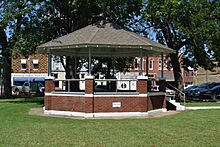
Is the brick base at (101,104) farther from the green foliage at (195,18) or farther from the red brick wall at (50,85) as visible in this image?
the green foliage at (195,18)

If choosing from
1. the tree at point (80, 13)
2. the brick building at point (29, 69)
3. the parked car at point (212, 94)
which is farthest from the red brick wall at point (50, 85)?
the brick building at point (29, 69)

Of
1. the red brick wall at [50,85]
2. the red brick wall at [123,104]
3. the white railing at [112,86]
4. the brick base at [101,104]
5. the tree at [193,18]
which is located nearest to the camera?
the brick base at [101,104]

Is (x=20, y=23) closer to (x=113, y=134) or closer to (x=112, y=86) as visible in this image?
(x=112, y=86)

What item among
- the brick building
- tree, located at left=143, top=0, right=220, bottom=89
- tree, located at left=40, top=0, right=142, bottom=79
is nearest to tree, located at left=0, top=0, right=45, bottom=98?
tree, located at left=40, top=0, right=142, bottom=79

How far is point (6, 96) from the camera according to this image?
1454 inches

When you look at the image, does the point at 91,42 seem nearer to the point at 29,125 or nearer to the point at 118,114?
the point at 118,114

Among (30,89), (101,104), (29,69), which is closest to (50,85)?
(101,104)

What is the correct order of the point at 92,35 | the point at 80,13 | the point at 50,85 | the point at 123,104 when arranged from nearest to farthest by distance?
the point at 123,104 → the point at 92,35 → the point at 50,85 → the point at 80,13

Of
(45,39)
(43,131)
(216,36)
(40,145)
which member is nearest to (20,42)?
(45,39)

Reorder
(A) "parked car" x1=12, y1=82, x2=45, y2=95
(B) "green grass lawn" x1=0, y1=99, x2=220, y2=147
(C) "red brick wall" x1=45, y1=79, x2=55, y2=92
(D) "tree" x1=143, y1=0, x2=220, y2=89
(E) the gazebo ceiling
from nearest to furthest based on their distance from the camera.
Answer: (B) "green grass lawn" x1=0, y1=99, x2=220, y2=147 → (E) the gazebo ceiling → (C) "red brick wall" x1=45, y1=79, x2=55, y2=92 → (D) "tree" x1=143, y1=0, x2=220, y2=89 → (A) "parked car" x1=12, y1=82, x2=45, y2=95

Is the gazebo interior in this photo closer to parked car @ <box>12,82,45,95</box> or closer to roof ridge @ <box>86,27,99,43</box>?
roof ridge @ <box>86,27,99,43</box>

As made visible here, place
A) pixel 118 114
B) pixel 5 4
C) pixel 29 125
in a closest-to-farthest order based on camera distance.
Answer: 1. pixel 29 125
2. pixel 118 114
3. pixel 5 4

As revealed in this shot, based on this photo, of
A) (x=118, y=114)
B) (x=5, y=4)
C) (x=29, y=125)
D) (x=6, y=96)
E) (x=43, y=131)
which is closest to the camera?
(x=43, y=131)

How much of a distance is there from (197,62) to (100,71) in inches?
361
